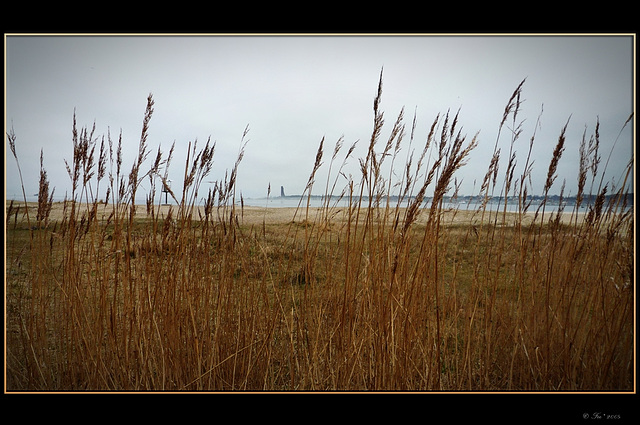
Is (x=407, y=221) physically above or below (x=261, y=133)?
below

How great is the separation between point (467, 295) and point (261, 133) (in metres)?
1.08

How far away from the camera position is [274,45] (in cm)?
133

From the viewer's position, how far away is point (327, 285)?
49.3 inches

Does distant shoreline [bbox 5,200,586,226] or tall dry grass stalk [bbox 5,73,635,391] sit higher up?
distant shoreline [bbox 5,200,586,226]

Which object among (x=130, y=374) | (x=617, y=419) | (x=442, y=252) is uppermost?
(x=442, y=252)

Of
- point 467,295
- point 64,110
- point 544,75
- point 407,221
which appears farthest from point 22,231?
point 544,75

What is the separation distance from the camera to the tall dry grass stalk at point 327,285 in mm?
1194

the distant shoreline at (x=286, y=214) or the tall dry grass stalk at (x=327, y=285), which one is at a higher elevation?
the distant shoreline at (x=286, y=214)

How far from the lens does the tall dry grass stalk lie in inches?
47.0

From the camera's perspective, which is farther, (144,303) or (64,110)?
(64,110)

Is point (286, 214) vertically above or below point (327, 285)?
above

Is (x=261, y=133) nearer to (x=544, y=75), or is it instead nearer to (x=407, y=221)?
(x=407, y=221)

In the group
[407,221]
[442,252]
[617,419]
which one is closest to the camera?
[407,221]

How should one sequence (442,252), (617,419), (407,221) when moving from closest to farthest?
(407,221) < (617,419) < (442,252)
